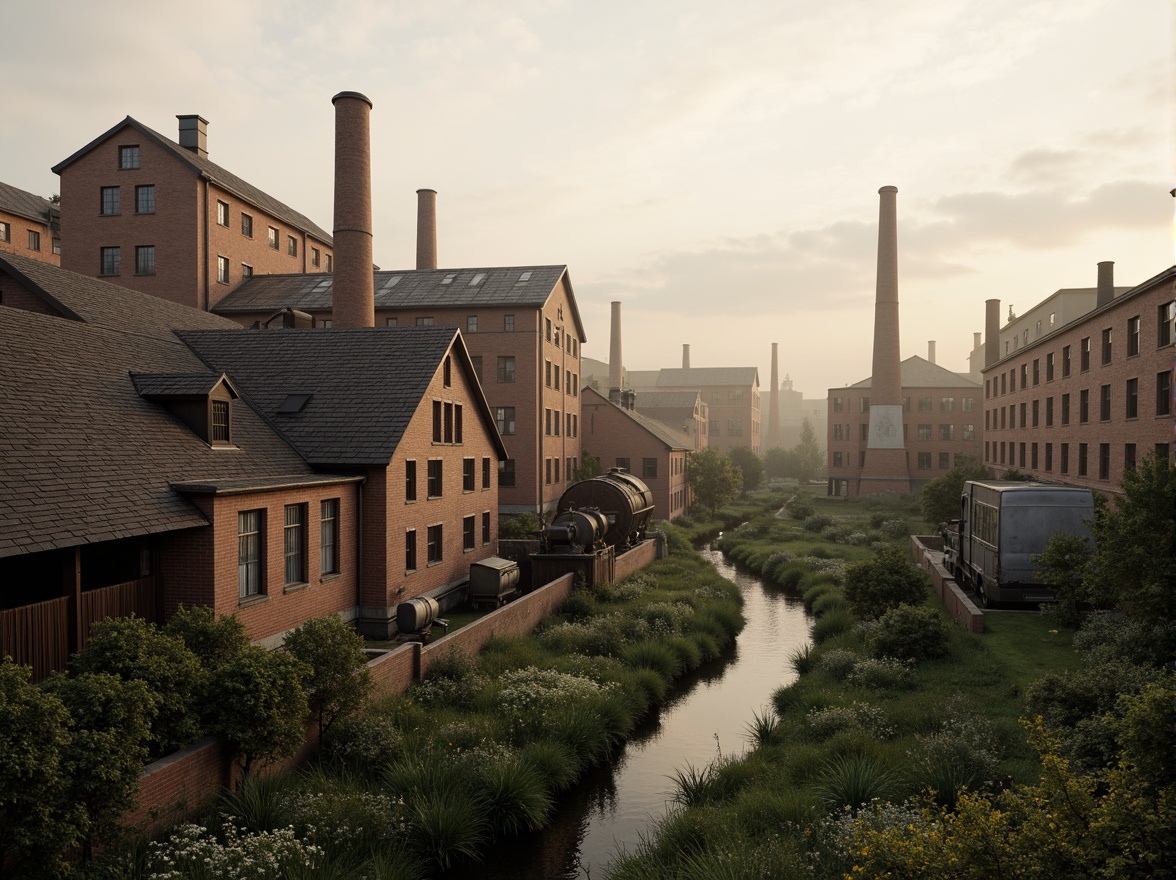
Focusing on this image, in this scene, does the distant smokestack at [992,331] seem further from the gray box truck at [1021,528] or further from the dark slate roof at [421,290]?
the gray box truck at [1021,528]

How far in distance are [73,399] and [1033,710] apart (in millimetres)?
18707

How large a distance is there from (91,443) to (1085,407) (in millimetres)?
39253

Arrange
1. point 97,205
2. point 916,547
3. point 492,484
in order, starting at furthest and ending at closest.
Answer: point 97,205 < point 916,547 < point 492,484

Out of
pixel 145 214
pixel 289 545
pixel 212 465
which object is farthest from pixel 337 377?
pixel 145 214

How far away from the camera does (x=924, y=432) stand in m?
74.8

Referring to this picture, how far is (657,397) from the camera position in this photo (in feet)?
284

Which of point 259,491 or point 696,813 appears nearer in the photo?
point 696,813

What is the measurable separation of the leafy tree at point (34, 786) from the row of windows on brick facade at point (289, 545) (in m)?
7.98

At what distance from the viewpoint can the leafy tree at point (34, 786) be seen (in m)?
7.77

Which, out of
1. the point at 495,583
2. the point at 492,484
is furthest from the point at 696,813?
the point at 492,484

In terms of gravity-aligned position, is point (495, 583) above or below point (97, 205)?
below

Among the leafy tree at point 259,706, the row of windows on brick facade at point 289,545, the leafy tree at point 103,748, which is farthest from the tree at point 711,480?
the leafy tree at point 103,748

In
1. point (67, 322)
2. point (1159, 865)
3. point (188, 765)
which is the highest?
point (67, 322)

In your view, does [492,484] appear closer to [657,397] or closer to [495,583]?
[495,583]
